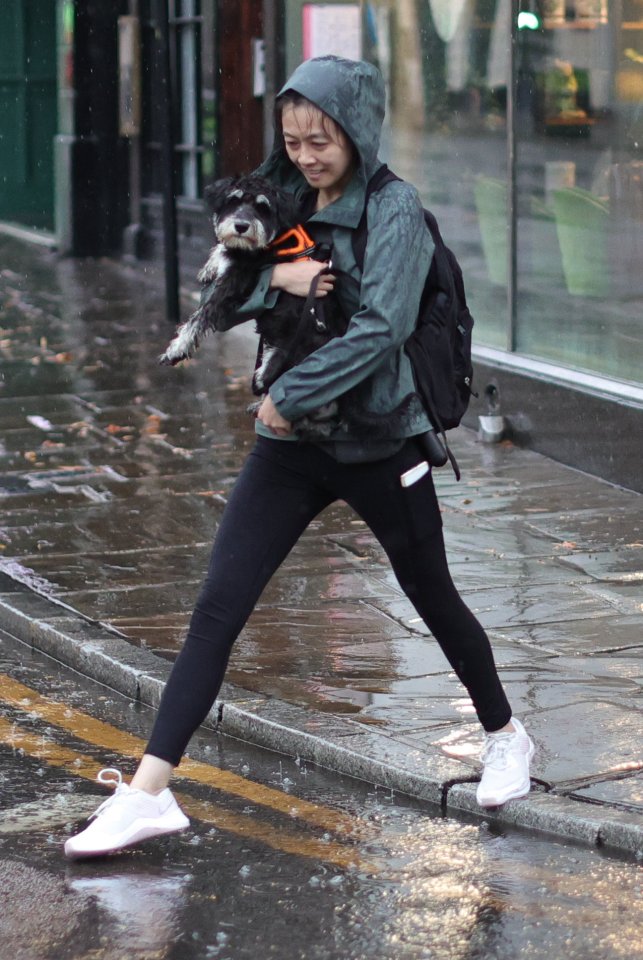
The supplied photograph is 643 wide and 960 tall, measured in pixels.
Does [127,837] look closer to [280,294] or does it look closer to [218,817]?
[218,817]

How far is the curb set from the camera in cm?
451

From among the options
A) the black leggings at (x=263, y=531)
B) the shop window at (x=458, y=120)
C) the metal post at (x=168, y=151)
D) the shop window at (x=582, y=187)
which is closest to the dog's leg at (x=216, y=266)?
the black leggings at (x=263, y=531)

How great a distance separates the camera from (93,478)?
29.5ft

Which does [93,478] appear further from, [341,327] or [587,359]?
[341,327]

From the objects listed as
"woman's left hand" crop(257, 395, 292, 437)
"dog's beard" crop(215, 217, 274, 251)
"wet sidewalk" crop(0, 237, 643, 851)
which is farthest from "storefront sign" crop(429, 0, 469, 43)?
"woman's left hand" crop(257, 395, 292, 437)

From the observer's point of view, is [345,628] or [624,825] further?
[345,628]

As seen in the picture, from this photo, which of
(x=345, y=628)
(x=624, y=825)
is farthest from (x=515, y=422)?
(x=624, y=825)

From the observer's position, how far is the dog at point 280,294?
423 centimetres

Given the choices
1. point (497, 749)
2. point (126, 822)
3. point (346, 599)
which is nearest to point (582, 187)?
point (346, 599)

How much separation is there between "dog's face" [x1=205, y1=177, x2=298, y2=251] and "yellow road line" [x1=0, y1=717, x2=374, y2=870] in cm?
152

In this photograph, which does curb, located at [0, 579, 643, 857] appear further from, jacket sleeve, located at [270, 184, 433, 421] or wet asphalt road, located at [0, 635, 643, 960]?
jacket sleeve, located at [270, 184, 433, 421]

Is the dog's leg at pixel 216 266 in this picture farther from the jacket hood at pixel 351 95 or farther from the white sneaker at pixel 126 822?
→ the white sneaker at pixel 126 822

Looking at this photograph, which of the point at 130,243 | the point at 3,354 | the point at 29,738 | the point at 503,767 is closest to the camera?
the point at 503,767

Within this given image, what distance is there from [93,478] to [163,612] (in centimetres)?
248
